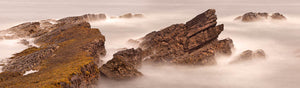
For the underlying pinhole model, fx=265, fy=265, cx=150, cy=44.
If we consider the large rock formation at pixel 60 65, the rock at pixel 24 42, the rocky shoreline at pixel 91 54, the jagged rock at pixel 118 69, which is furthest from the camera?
the rock at pixel 24 42

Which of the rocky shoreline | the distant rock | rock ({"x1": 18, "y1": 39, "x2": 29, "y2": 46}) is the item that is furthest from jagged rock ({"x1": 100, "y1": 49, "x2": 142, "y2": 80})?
the distant rock

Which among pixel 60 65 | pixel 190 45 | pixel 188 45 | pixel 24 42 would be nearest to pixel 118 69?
pixel 60 65

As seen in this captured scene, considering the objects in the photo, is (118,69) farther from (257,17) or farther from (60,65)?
(257,17)

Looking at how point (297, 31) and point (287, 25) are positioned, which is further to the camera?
point (287, 25)

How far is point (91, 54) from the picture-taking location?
82.1ft

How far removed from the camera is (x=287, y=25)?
69875mm

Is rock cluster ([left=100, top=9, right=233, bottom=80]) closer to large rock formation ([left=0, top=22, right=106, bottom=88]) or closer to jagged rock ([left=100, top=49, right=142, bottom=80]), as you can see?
jagged rock ([left=100, top=49, right=142, bottom=80])

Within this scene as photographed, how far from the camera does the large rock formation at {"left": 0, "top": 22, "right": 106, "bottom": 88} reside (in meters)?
17.2

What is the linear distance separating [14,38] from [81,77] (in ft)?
60.9

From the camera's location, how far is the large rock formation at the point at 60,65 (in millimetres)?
17242

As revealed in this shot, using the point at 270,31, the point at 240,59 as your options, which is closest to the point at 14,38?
the point at 240,59

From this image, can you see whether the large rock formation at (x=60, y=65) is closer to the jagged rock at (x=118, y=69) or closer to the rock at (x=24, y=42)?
the rock at (x=24, y=42)

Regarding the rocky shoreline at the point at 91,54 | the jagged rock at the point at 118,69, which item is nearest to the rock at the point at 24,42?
the rocky shoreline at the point at 91,54

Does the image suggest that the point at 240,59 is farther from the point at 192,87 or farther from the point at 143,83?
the point at 143,83
